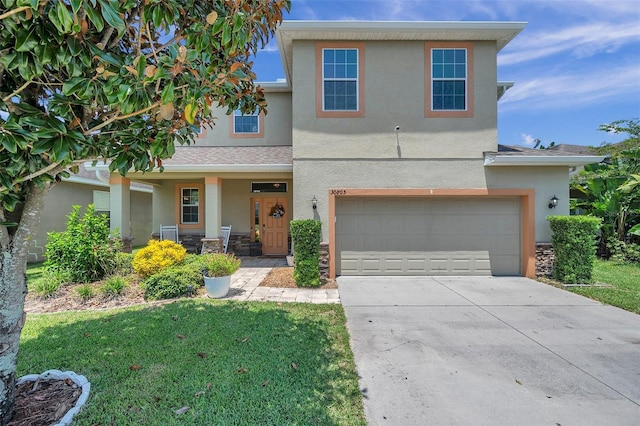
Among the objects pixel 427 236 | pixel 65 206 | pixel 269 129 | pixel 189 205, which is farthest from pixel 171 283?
pixel 65 206

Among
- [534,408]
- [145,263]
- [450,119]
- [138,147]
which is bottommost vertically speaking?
[534,408]

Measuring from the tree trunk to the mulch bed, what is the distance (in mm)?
136

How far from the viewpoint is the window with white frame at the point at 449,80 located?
777 cm

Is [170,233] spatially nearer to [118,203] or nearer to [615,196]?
[118,203]

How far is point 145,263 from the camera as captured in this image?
663 centimetres

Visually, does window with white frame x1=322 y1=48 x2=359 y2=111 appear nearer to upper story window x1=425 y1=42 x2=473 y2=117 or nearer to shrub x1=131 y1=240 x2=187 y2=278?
upper story window x1=425 y1=42 x2=473 y2=117

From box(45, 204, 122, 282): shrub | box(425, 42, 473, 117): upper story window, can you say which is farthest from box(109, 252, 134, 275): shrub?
box(425, 42, 473, 117): upper story window

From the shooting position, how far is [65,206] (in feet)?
38.0

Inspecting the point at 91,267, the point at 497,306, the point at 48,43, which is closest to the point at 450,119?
the point at 497,306

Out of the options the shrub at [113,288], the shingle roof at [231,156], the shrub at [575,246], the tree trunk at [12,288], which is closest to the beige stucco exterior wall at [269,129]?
the shingle roof at [231,156]

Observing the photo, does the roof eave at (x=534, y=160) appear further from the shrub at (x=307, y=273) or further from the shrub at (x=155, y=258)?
the shrub at (x=155, y=258)

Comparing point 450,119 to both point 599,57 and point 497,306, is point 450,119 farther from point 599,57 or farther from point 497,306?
point 599,57

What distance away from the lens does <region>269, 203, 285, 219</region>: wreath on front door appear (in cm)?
1144

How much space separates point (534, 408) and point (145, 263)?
23.9 feet
